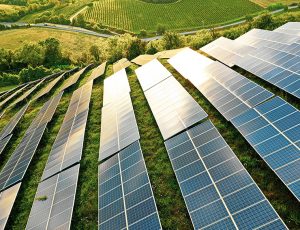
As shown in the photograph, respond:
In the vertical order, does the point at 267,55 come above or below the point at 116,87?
above

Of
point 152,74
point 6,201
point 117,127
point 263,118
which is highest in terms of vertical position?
point 263,118

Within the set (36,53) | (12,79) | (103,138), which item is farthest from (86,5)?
(103,138)

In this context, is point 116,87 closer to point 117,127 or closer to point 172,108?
point 117,127

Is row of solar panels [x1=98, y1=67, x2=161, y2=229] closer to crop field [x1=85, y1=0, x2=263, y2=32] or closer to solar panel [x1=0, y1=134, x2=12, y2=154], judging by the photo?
solar panel [x1=0, y1=134, x2=12, y2=154]

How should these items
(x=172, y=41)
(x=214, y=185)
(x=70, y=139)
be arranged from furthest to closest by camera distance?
(x=172, y=41) → (x=70, y=139) → (x=214, y=185)

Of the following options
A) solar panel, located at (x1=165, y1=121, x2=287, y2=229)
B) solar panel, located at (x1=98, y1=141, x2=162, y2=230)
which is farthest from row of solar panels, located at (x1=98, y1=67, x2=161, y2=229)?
solar panel, located at (x1=165, y1=121, x2=287, y2=229)

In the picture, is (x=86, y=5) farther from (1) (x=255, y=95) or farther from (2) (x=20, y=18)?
(1) (x=255, y=95)

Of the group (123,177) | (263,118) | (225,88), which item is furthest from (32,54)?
(263,118)
